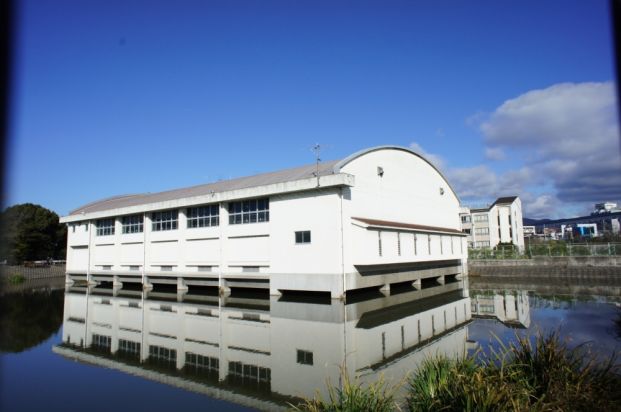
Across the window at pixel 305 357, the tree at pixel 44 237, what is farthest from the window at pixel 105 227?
the window at pixel 305 357

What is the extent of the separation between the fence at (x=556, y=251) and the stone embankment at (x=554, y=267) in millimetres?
702

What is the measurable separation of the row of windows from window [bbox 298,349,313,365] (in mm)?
13503

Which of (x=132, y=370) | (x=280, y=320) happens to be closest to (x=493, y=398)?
(x=132, y=370)

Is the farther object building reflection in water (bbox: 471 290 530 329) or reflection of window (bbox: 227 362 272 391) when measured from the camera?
building reflection in water (bbox: 471 290 530 329)

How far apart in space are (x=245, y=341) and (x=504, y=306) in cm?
1172

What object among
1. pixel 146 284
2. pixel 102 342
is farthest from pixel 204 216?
pixel 102 342

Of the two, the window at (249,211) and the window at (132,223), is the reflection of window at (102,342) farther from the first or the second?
the window at (132,223)

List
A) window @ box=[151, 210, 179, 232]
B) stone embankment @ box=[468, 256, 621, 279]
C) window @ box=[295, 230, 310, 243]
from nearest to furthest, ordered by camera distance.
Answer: window @ box=[295, 230, 310, 243], window @ box=[151, 210, 179, 232], stone embankment @ box=[468, 256, 621, 279]

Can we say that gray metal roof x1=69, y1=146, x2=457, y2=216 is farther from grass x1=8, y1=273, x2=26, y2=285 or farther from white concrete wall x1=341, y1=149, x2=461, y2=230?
grass x1=8, y1=273, x2=26, y2=285

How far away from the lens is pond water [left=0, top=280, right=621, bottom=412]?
7.95 meters

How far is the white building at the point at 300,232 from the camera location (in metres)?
Result: 21.0

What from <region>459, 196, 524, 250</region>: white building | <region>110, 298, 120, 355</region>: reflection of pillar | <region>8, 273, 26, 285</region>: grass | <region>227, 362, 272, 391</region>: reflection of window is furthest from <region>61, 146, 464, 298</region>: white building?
<region>459, 196, 524, 250</region>: white building

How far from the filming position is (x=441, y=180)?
3316cm

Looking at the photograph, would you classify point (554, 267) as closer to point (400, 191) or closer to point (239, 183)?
point (400, 191)
